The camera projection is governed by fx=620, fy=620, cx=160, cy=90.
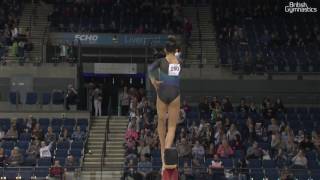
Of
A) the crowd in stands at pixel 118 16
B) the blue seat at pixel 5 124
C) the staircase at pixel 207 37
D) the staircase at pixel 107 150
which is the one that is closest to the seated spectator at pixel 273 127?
the staircase at pixel 107 150

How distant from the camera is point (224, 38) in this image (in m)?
30.8

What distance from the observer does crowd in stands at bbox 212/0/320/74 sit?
29.2 meters

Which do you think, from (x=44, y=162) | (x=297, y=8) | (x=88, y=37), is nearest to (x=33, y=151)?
(x=44, y=162)

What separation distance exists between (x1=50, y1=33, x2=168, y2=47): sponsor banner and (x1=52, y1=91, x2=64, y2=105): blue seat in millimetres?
4029

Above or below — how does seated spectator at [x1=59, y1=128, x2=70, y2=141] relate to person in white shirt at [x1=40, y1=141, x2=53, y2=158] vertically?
above

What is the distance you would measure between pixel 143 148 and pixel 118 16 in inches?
482

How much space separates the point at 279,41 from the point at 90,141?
37.2ft

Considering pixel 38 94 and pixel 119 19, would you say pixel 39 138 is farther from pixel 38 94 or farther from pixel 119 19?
pixel 119 19

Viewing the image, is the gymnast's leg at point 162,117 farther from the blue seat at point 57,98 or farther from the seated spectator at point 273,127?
the blue seat at point 57,98

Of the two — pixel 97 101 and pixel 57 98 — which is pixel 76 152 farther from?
pixel 97 101

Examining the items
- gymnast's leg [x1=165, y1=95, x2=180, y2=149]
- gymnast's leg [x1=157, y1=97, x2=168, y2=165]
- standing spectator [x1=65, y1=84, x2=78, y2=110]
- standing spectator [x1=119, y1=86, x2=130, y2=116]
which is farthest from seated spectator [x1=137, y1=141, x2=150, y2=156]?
gymnast's leg [x1=165, y1=95, x2=180, y2=149]

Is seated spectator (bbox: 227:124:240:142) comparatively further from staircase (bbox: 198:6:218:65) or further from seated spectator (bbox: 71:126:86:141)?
staircase (bbox: 198:6:218:65)

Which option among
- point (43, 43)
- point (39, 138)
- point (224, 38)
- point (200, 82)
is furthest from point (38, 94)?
point (224, 38)

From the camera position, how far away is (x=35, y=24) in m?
31.2
